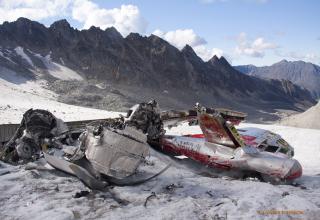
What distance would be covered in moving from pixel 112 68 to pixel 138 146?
93864mm

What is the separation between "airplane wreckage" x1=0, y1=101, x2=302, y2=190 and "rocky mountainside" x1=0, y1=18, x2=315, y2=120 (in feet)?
181

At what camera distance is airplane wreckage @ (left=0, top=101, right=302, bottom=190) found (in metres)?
10.1

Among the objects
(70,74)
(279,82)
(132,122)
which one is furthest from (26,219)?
(279,82)

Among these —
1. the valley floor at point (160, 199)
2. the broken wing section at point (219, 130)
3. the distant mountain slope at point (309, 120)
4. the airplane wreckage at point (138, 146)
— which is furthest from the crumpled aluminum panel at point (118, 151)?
the distant mountain slope at point (309, 120)

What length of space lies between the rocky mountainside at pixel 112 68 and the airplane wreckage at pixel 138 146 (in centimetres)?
5510

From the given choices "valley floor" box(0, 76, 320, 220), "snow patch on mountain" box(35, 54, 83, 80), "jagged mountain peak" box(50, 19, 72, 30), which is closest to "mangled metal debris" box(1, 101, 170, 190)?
"valley floor" box(0, 76, 320, 220)

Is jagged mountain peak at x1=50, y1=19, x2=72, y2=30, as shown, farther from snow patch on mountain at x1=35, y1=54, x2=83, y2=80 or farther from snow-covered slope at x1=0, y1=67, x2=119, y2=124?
snow-covered slope at x1=0, y1=67, x2=119, y2=124

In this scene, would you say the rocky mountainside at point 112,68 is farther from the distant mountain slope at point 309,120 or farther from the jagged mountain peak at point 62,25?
the distant mountain slope at point 309,120

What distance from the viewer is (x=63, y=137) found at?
1297 cm

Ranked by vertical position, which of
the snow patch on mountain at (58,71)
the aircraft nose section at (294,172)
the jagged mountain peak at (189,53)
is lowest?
the aircraft nose section at (294,172)

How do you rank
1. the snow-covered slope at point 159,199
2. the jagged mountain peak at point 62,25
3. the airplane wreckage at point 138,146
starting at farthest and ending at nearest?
the jagged mountain peak at point 62,25
the airplane wreckage at point 138,146
the snow-covered slope at point 159,199

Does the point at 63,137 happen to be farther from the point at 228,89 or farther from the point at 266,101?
the point at 266,101

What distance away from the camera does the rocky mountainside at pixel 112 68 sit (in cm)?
8175

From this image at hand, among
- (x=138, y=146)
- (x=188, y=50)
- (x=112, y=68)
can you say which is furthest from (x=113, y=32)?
(x=138, y=146)
